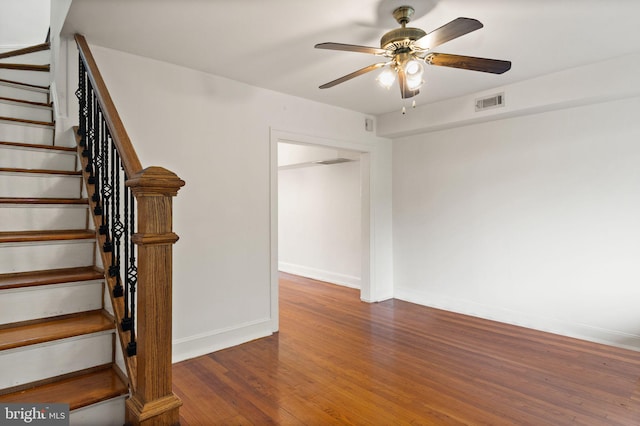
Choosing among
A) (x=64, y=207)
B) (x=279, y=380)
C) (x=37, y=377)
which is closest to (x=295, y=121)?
(x=64, y=207)

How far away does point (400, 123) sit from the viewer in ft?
15.2

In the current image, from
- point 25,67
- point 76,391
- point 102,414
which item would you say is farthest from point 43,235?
point 25,67

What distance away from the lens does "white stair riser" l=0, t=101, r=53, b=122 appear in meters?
2.83

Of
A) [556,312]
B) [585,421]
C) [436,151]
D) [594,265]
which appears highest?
[436,151]

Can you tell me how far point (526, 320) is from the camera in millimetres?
3883

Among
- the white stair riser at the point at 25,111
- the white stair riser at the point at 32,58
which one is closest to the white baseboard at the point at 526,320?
the white stair riser at the point at 25,111

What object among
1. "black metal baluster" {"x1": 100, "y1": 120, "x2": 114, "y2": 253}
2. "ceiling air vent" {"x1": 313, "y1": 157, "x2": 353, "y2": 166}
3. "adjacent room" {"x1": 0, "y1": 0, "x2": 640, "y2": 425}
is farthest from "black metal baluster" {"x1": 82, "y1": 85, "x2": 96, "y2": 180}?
"ceiling air vent" {"x1": 313, "y1": 157, "x2": 353, "y2": 166}

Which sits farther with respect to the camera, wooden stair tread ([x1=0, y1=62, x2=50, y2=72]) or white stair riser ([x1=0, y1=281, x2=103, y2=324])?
wooden stair tread ([x1=0, y1=62, x2=50, y2=72])

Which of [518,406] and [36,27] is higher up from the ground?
[36,27]

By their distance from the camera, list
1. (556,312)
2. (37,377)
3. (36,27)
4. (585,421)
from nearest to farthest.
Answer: (37,377) < (585,421) < (556,312) < (36,27)

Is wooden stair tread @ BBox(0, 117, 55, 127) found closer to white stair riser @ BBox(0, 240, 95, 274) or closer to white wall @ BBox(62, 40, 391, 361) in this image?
white wall @ BBox(62, 40, 391, 361)

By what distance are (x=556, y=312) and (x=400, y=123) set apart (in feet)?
9.03

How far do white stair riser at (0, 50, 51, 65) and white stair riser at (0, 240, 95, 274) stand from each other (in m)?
2.97

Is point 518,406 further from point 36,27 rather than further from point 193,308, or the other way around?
point 36,27
